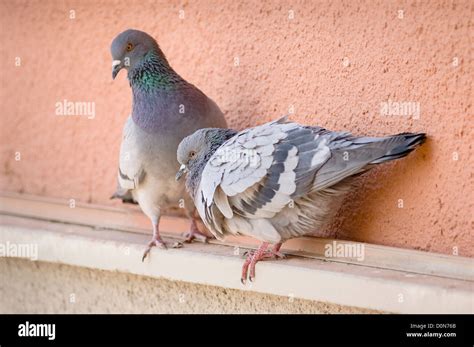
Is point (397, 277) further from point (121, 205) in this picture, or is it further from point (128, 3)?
point (128, 3)

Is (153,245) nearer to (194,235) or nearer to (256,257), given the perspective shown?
(194,235)

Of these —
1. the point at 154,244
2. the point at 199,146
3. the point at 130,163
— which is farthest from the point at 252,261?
Result: the point at 130,163

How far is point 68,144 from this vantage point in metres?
5.07

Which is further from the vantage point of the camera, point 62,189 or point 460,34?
point 62,189

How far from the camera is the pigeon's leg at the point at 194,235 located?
424cm

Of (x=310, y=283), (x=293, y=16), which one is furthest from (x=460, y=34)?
(x=310, y=283)

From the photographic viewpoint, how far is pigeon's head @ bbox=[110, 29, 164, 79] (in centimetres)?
407

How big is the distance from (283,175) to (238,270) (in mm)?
629

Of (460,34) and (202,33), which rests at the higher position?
(202,33)

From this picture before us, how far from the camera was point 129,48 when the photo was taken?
409 centimetres
